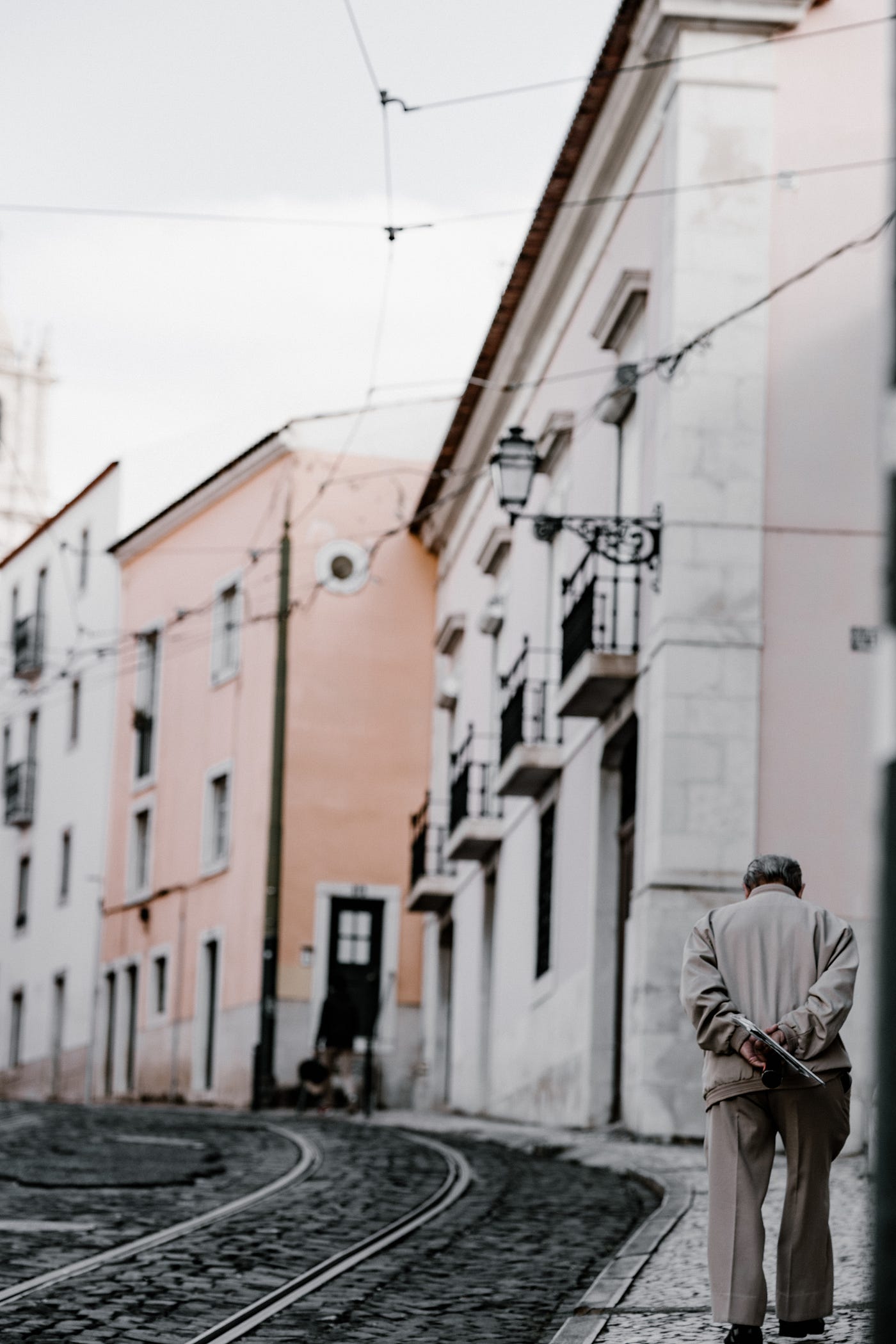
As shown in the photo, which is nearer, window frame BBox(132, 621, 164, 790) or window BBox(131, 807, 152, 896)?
window frame BBox(132, 621, 164, 790)

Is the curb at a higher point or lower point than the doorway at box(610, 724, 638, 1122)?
lower

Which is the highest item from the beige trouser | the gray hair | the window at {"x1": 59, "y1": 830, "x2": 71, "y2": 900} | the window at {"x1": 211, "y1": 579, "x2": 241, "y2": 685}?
the window at {"x1": 211, "y1": 579, "x2": 241, "y2": 685}

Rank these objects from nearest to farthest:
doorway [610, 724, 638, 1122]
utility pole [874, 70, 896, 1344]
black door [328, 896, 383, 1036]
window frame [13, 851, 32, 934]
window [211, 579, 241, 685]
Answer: utility pole [874, 70, 896, 1344] < doorway [610, 724, 638, 1122] < black door [328, 896, 383, 1036] < window [211, 579, 241, 685] < window frame [13, 851, 32, 934]

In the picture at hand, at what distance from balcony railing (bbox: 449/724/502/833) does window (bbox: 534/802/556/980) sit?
249 cm

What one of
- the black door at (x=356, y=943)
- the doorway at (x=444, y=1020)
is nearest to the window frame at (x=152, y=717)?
the black door at (x=356, y=943)

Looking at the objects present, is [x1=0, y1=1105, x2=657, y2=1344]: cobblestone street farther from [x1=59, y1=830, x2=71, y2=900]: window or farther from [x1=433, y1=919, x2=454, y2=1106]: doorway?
[x1=59, y1=830, x2=71, y2=900]: window

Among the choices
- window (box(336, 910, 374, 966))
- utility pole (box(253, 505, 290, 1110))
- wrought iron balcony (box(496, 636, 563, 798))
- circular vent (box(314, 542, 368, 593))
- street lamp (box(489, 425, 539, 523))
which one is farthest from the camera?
circular vent (box(314, 542, 368, 593))

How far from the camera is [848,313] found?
50.3 feet

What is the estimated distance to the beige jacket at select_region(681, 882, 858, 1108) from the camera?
5.98 meters

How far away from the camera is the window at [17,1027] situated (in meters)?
37.2

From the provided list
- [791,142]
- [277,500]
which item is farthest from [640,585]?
[277,500]

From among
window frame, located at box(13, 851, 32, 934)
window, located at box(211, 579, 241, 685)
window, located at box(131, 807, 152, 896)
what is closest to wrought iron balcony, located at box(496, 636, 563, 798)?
window, located at box(211, 579, 241, 685)

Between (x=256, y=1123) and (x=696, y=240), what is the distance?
26.2 ft

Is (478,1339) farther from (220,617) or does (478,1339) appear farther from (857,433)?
(220,617)
